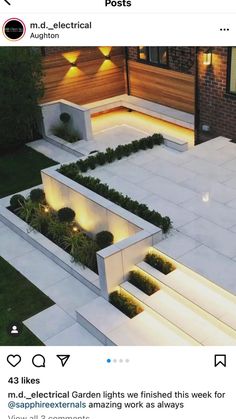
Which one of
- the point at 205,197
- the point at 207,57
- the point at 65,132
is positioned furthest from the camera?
the point at 65,132

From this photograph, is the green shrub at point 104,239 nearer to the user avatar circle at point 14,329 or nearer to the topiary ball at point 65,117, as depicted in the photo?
the user avatar circle at point 14,329

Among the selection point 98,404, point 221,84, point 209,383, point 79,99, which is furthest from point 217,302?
point 79,99

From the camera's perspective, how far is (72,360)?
7.09m

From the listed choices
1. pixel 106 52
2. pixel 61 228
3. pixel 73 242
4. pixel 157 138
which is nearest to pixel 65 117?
pixel 106 52

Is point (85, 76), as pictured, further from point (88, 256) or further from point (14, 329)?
point (14, 329)

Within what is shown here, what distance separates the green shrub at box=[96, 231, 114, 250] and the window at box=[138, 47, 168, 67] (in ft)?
27.7

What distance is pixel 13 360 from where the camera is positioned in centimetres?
694

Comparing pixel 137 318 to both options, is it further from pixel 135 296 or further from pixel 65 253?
pixel 65 253

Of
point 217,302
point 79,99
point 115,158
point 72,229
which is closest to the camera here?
point 217,302

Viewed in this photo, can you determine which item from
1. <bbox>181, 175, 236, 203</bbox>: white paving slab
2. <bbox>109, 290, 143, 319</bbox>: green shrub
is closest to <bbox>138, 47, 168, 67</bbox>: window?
<bbox>181, 175, 236, 203</bbox>: white paving slab

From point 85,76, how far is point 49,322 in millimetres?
11043
